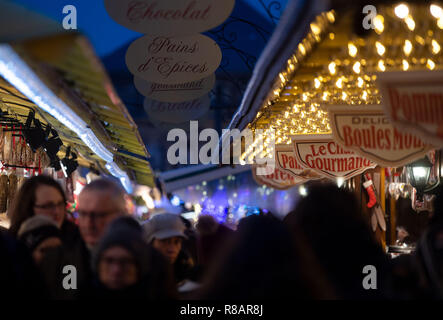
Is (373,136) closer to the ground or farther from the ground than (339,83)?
closer to the ground

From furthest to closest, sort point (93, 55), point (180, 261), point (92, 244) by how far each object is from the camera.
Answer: point (180, 261) < point (93, 55) < point (92, 244)

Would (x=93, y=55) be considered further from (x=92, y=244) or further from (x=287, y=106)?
(x=287, y=106)

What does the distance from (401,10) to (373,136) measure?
2.27 metres

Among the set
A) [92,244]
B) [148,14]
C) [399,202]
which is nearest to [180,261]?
[92,244]

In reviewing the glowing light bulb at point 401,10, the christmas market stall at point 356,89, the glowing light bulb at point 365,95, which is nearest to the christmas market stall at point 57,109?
the christmas market stall at point 356,89

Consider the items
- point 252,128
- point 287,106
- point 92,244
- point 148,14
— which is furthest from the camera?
point 252,128

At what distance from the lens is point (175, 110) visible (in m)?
10.9

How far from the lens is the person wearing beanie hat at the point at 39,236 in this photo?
4.13 metres

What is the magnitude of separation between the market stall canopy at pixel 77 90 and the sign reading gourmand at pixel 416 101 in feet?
7.29

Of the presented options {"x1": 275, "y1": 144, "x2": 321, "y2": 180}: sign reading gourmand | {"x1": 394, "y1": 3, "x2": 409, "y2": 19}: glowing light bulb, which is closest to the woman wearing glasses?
{"x1": 394, "y1": 3, "x2": 409, "y2": 19}: glowing light bulb

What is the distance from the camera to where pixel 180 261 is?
585 centimetres

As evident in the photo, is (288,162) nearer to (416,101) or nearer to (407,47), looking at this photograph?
(407,47)

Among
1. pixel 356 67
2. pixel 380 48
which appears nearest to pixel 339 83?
pixel 356 67
